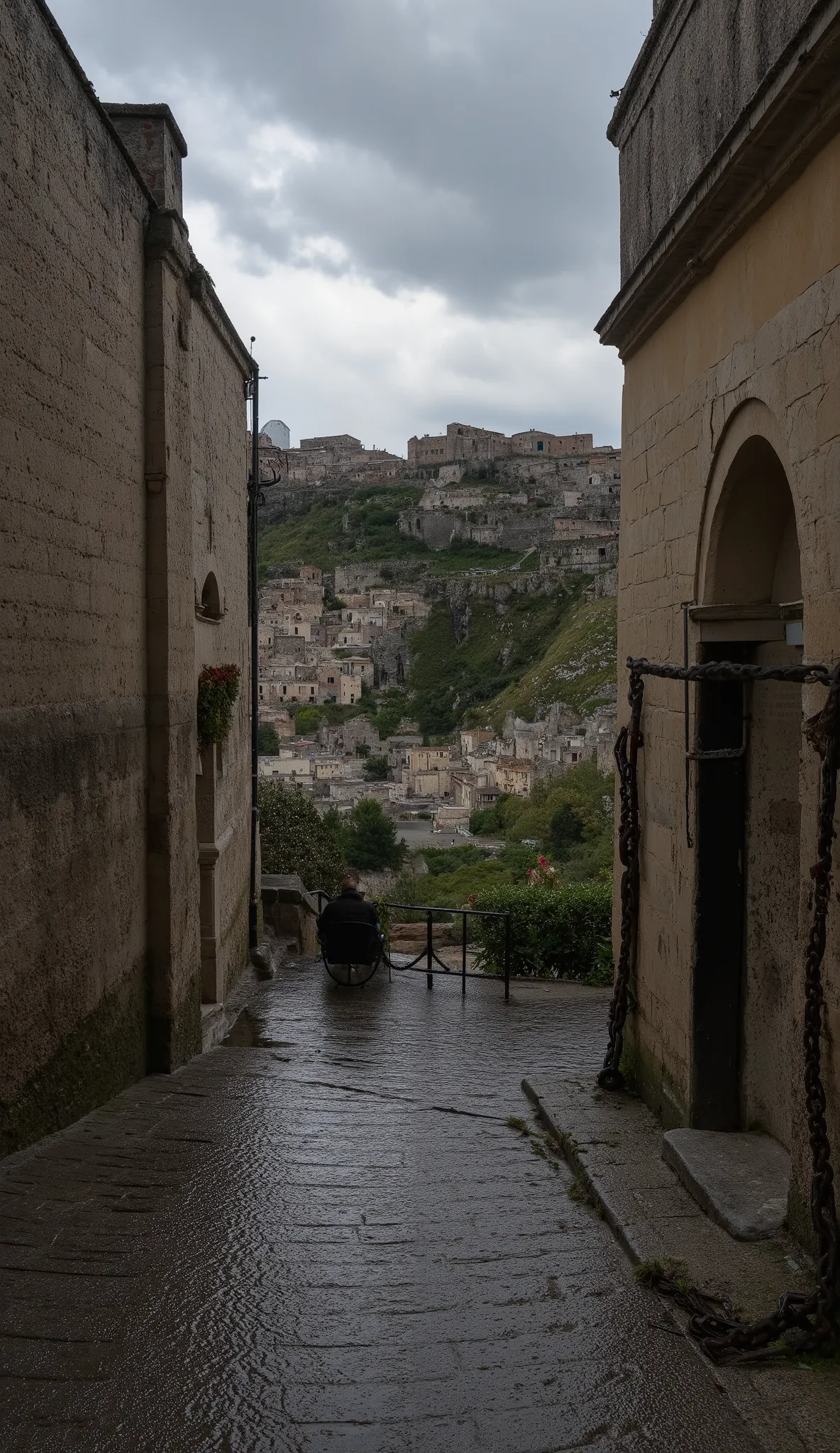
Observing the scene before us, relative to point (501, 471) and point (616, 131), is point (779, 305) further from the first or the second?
point (501, 471)

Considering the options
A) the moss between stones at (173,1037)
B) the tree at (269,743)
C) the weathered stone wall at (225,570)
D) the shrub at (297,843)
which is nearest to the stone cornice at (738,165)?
the weathered stone wall at (225,570)

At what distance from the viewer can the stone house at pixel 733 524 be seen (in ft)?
11.7

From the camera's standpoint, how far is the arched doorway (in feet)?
15.5

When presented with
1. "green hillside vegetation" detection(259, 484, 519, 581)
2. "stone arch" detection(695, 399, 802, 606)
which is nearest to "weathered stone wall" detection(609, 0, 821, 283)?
"stone arch" detection(695, 399, 802, 606)

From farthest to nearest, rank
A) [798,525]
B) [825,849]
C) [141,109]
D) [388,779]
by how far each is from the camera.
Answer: [388,779] → [141,109] → [798,525] → [825,849]

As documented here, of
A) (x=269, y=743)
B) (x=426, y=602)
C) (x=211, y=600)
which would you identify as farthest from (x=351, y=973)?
(x=426, y=602)

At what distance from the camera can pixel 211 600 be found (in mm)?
9688

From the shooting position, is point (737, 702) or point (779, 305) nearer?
point (779, 305)

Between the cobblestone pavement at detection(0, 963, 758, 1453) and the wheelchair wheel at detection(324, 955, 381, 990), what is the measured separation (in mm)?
3977

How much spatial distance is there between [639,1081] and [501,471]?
13672 centimetres

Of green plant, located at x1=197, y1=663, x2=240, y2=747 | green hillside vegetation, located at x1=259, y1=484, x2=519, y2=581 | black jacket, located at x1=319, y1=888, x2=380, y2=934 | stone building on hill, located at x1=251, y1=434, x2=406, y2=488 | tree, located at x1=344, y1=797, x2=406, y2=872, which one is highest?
stone building on hill, located at x1=251, y1=434, x2=406, y2=488

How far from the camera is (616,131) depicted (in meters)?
6.71

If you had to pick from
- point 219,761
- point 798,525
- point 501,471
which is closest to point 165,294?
point 219,761

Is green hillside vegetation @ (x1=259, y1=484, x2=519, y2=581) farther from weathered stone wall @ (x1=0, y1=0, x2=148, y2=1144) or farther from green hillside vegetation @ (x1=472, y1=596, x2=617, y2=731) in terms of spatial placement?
weathered stone wall @ (x1=0, y1=0, x2=148, y2=1144)
